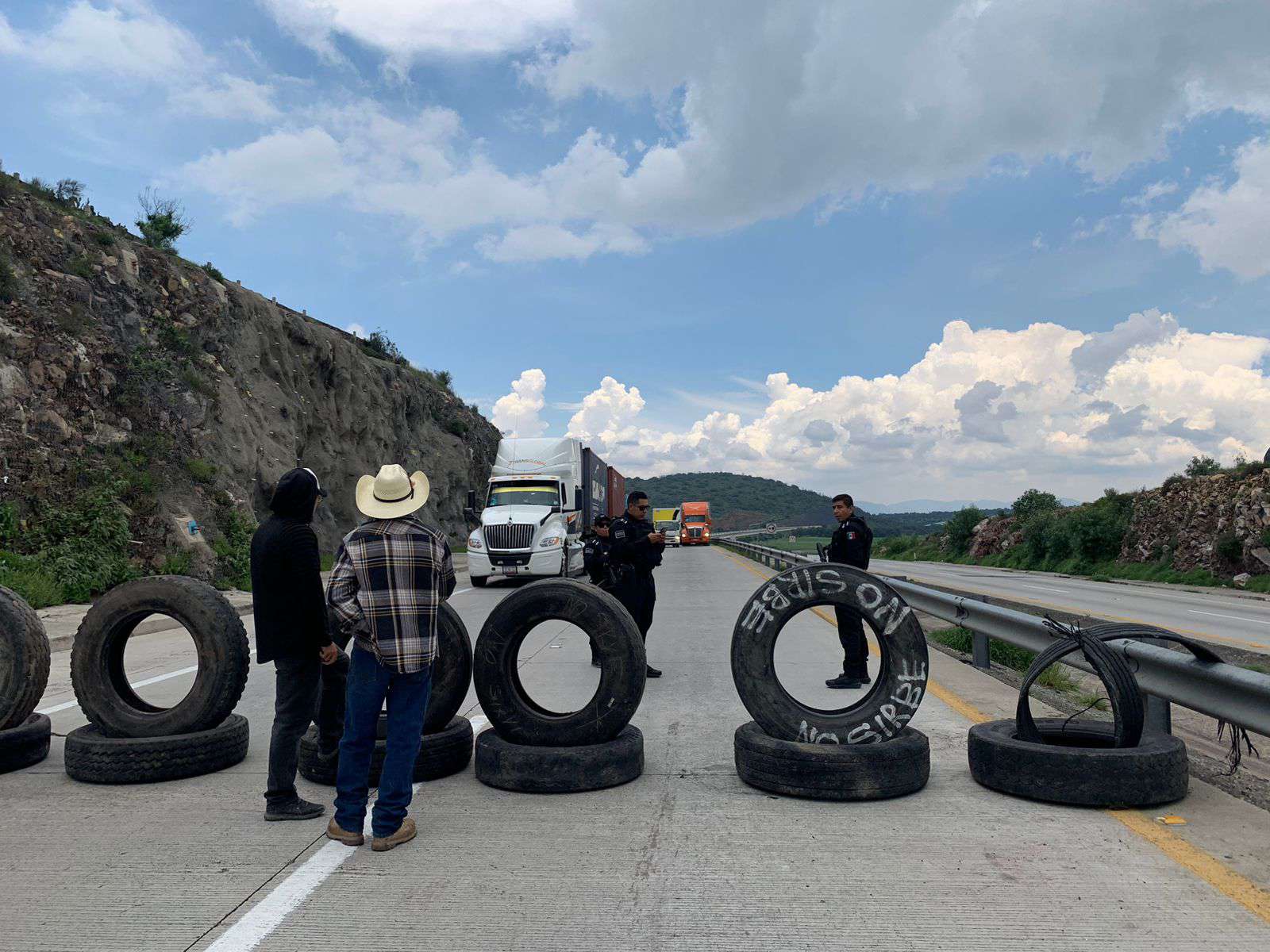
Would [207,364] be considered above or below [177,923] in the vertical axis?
above

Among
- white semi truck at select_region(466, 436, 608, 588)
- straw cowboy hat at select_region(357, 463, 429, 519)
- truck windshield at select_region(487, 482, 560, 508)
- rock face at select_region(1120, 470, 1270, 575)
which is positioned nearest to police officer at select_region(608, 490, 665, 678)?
straw cowboy hat at select_region(357, 463, 429, 519)

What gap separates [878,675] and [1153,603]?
20146mm

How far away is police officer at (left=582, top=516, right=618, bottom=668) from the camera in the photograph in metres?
10.4

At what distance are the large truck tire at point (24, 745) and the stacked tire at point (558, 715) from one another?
3.11 metres

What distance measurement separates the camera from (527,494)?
84.0ft

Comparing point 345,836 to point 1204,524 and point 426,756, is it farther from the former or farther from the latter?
point 1204,524

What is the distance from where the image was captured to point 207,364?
2873cm

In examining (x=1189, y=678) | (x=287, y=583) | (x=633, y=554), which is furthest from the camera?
(x=633, y=554)

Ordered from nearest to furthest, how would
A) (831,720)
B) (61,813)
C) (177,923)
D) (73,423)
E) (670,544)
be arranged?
1. (177,923)
2. (61,813)
3. (831,720)
4. (73,423)
5. (670,544)

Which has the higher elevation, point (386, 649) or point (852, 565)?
point (852, 565)

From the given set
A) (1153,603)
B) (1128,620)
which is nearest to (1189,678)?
(1128,620)

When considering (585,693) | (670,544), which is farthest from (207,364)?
(670,544)

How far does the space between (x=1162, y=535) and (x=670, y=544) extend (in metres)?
40.2

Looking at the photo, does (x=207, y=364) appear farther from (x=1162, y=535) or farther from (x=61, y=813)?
(x=1162, y=535)
